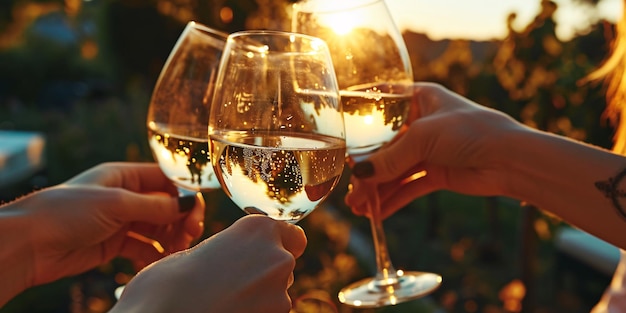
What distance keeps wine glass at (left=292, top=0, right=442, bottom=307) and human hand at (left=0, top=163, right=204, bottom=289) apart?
463mm

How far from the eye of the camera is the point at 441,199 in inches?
414

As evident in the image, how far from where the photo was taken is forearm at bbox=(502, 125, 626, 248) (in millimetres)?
1947

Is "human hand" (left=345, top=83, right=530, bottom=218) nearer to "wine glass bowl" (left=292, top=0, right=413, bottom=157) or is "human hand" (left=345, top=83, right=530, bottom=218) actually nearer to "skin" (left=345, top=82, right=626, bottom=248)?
"skin" (left=345, top=82, right=626, bottom=248)

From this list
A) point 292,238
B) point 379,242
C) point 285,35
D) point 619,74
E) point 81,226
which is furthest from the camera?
point 619,74

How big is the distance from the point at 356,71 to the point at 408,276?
25.5 inches

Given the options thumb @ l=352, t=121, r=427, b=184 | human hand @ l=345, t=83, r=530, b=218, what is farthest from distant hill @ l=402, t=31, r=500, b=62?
thumb @ l=352, t=121, r=427, b=184

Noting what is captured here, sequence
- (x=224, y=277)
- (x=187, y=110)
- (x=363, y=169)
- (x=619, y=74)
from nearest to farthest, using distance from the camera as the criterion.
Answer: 1. (x=224, y=277)
2. (x=187, y=110)
3. (x=363, y=169)
4. (x=619, y=74)

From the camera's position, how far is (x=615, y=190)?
193 cm

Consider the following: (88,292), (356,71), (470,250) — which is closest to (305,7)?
(356,71)

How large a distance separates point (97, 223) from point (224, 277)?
824mm

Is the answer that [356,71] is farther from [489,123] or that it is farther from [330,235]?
[330,235]

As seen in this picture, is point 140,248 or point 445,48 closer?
point 140,248

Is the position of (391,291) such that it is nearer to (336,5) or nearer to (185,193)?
(185,193)

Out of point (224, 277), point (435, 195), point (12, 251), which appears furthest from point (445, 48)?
point (224, 277)
